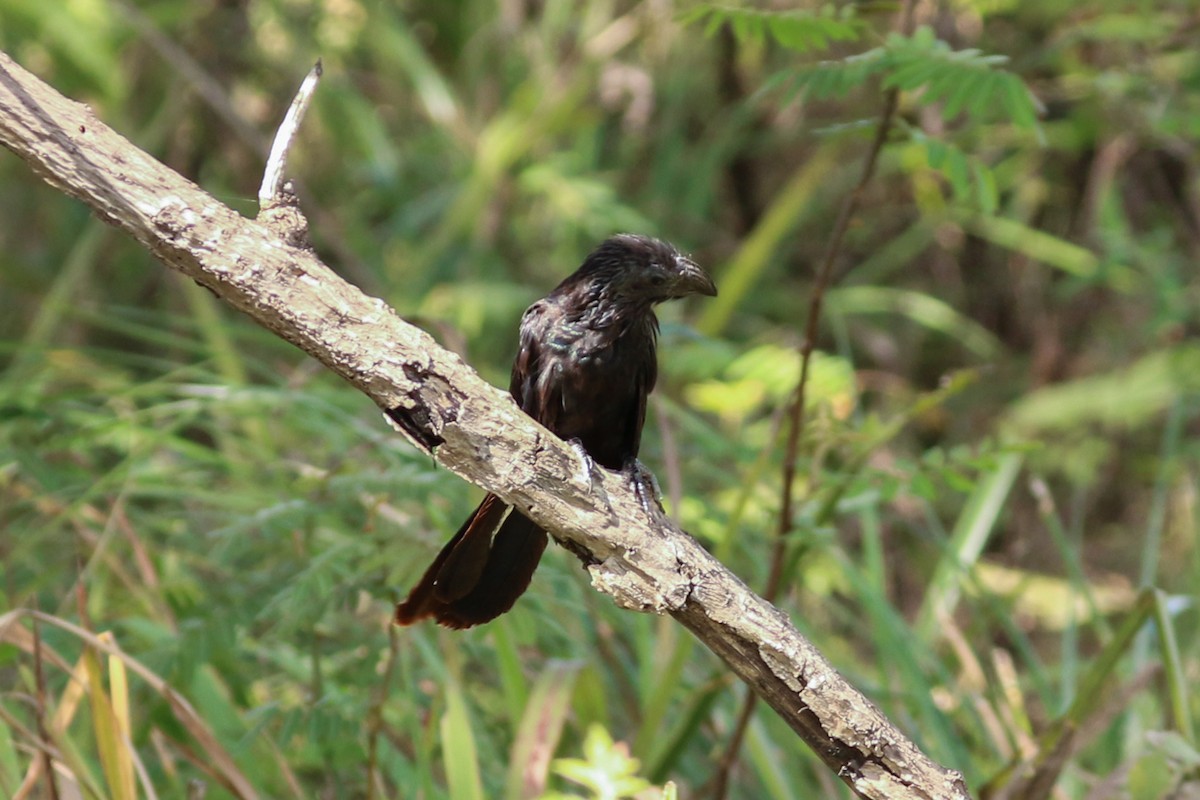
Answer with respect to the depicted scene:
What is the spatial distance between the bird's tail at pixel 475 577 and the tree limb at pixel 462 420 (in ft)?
1.09

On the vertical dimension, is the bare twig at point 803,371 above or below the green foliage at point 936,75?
below

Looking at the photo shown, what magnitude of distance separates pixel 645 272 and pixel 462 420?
815mm

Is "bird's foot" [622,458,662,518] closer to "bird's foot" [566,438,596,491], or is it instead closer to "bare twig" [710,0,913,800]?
"bird's foot" [566,438,596,491]

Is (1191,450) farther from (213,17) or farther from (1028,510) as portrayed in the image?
Answer: (213,17)

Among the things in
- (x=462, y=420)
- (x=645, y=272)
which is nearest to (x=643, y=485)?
(x=645, y=272)

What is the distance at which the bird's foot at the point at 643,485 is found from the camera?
2258mm

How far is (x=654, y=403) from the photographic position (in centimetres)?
331

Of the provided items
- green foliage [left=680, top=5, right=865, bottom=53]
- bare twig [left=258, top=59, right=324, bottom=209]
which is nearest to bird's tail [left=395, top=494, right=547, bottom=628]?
bare twig [left=258, top=59, right=324, bottom=209]

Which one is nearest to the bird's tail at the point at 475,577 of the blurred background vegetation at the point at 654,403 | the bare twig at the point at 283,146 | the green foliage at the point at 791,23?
the blurred background vegetation at the point at 654,403

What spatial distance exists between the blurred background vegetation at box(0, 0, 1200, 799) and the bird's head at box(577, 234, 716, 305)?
0.45 meters

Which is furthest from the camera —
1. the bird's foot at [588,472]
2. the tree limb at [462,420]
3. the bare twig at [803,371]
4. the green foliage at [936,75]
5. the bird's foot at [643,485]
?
the bare twig at [803,371]

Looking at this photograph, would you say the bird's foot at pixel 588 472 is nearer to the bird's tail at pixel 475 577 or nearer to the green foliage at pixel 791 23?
the bird's tail at pixel 475 577

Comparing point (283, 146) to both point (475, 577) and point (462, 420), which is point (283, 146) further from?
point (475, 577)

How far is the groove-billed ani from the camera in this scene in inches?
91.8
